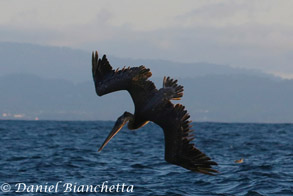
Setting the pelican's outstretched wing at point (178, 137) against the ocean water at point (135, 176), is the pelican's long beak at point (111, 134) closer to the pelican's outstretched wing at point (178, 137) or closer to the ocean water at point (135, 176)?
the pelican's outstretched wing at point (178, 137)

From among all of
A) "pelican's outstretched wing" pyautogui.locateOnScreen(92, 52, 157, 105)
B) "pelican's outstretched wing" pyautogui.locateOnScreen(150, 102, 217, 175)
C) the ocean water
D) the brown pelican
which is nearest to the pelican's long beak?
the brown pelican

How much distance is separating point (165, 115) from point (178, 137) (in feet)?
1.63

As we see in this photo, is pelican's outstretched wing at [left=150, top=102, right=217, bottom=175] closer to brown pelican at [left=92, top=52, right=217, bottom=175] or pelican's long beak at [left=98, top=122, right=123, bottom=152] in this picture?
brown pelican at [left=92, top=52, right=217, bottom=175]

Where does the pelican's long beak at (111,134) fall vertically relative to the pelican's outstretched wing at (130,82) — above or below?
below

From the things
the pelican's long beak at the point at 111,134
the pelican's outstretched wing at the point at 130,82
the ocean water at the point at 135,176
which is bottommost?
the ocean water at the point at 135,176

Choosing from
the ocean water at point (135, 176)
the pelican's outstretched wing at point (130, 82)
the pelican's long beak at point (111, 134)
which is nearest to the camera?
the pelican's long beak at point (111, 134)

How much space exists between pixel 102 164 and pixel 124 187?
611 centimetres

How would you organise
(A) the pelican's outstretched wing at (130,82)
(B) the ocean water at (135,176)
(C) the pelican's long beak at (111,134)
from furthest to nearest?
(B) the ocean water at (135,176), (A) the pelican's outstretched wing at (130,82), (C) the pelican's long beak at (111,134)

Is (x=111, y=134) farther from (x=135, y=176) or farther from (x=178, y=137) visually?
(x=135, y=176)

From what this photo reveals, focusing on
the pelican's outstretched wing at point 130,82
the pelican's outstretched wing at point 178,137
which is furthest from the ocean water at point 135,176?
the pelican's outstretched wing at point 178,137

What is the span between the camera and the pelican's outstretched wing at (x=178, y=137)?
11758 millimetres

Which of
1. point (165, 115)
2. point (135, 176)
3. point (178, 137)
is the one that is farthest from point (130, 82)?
point (135, 176)

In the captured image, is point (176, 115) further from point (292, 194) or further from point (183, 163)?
point (292, 194)

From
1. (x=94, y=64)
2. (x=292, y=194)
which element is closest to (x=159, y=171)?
(x=292, y=194)
